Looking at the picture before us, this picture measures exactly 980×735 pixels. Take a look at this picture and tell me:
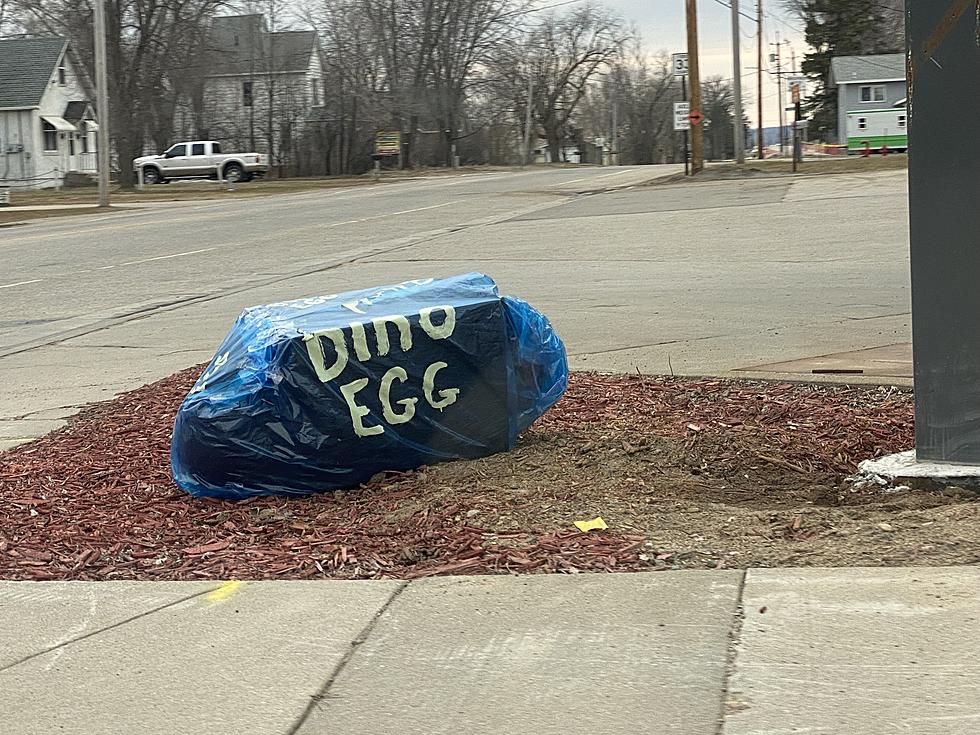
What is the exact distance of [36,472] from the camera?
229 inches

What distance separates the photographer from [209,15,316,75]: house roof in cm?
7412

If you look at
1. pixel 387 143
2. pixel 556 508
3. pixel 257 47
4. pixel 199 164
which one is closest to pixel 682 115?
pixel 199 164

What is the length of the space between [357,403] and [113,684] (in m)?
2.04

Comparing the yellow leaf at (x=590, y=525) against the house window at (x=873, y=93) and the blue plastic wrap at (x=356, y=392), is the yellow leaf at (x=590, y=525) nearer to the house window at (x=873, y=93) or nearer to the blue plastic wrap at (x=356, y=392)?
the blue plastic wrap at (x=356, y=392)

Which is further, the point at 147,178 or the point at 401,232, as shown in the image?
the point at 147,178

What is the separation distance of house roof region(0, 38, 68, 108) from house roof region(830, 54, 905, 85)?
4317cm

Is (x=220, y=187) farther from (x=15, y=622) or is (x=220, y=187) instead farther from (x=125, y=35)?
(x=15, y=622)

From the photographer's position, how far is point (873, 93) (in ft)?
225

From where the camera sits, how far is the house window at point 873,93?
224ft

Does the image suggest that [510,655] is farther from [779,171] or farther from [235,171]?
[235,171]

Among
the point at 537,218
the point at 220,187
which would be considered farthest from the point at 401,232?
the point at 220,187

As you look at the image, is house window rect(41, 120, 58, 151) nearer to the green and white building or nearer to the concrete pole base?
the green and white building

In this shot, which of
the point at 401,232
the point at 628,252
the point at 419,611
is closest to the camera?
the point at 419,611

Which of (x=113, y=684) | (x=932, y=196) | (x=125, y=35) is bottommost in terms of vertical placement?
(x=113, y=684)
